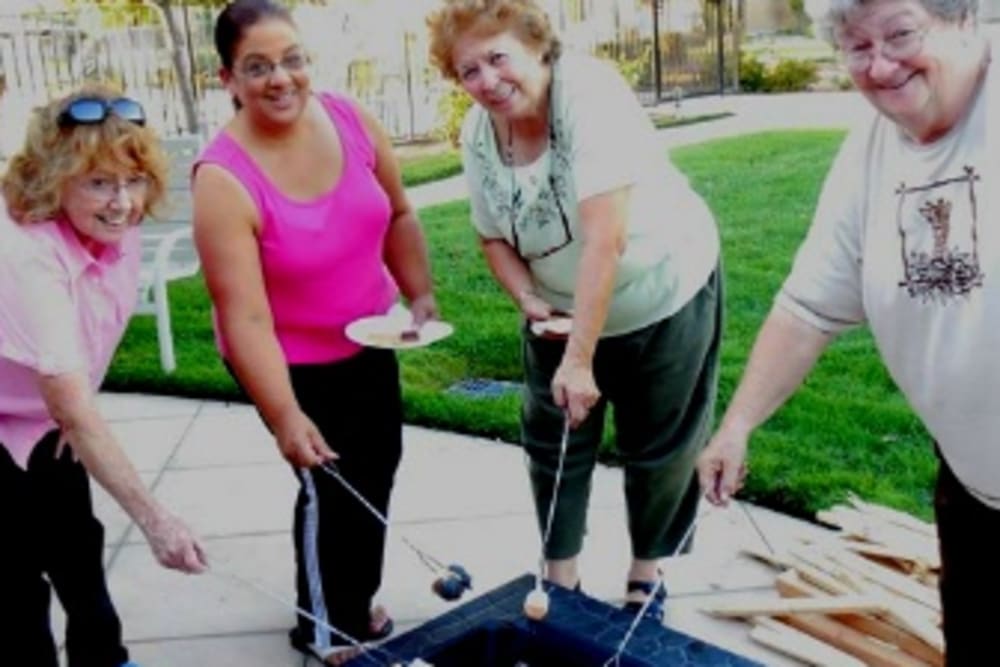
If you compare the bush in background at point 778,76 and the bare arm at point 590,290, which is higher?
the bare arm at point 590,290

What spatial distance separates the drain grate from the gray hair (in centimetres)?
375

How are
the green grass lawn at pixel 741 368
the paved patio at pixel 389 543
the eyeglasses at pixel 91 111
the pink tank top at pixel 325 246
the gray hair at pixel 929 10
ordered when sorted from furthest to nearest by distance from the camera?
the green grass lawn at pixel 741 368 < the paved patio at pixel 389 543 < the pink tank top at pixel 325 246 < the eyeglasses at pixel 91 111 < the gray hair at pixel 929 10

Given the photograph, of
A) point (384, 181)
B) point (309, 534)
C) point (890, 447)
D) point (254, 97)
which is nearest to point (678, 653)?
point (309, 534)

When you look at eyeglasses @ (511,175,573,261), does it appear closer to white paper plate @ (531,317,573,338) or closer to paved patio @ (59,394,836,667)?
white paper plate @ (531,317,573,338)

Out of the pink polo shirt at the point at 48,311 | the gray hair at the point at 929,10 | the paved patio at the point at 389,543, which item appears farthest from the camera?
the paved patio at the point at 389,543

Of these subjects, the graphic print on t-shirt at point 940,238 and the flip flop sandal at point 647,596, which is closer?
the graphic print on t-shirt at point 940,238

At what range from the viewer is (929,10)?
200 centimetres

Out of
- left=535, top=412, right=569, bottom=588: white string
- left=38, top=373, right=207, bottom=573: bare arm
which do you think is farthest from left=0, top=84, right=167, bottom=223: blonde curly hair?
left=535, top=412, right=569, bottom=588: white string

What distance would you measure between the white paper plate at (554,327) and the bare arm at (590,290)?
3.2 inches

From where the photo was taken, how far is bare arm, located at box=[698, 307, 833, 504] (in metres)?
2.49

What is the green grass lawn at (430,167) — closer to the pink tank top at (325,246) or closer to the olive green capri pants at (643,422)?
the olive green capri pants at (643,422)

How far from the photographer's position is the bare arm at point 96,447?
2.57 m

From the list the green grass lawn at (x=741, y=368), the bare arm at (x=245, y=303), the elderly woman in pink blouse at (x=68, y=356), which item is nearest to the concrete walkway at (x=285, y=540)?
the green grass lawn at (x=741, y=368)

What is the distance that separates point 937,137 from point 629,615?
Result: 1491 millimetres
